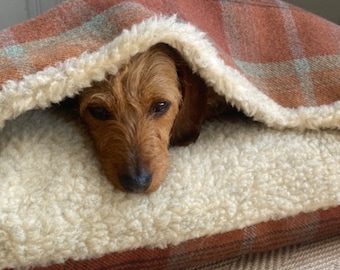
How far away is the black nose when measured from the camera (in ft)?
3.89

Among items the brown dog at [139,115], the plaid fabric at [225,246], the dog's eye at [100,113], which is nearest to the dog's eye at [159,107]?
the brown dog at [139,115]

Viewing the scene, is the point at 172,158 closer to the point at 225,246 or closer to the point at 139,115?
the point at 139,115

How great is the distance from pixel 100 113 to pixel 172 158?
205mm

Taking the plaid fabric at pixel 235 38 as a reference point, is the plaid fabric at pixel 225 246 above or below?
below

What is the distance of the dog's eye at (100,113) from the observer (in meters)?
1.31

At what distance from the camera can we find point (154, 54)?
1325 mm

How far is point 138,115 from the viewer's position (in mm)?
1307

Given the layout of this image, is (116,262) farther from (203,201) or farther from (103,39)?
(103,39)

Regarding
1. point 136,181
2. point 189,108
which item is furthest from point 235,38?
point 136,181

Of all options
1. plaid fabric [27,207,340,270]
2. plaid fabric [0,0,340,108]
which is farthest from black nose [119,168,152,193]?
plaid fabric [0,0,340,108]

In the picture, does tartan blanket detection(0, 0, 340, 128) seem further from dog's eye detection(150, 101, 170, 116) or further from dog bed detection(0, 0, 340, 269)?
dog's eye detection(150, 101, 170, 116)

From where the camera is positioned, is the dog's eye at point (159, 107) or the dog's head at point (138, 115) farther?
the dog's eye at point (159, 107)

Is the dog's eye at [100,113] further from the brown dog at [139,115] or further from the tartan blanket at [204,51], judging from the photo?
the tartan blanket at [204,51]

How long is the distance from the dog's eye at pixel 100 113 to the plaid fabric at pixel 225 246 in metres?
0.33
